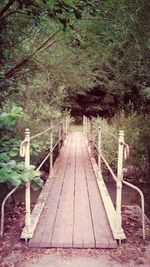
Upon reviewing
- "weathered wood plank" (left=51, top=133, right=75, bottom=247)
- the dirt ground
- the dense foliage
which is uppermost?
the dense foliage

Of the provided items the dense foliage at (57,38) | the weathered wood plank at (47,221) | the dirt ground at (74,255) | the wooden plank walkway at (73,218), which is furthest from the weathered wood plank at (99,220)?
the dense foliage at (57,38)

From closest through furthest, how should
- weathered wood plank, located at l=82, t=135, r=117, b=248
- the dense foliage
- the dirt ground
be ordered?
the dirt ground, weathered wood plank, located at l=82, t=135, r=117, b=248, the dense foliage

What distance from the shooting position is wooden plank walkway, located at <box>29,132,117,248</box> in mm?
4117

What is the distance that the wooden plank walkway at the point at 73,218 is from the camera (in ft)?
13.5

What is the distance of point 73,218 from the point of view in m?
4.94

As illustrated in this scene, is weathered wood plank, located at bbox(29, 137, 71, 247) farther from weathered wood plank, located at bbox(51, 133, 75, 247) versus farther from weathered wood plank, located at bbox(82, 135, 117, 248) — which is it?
weathered wood plank, located at bbox(82, 135, 117, 248)

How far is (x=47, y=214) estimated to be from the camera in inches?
201

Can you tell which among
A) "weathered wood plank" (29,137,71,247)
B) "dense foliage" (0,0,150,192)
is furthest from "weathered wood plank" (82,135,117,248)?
"dense foliage" (0,0,150,192)

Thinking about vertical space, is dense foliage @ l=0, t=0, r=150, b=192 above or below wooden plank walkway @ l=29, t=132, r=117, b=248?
above

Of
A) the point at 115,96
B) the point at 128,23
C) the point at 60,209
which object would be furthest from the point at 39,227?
the point at 115,96

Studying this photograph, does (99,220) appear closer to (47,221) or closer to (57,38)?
(47,221)

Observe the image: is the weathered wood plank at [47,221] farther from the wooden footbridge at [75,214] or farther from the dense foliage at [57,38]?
the dense foliage at [57,38]

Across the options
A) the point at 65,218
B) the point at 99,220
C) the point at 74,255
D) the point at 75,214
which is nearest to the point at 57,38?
the point at 75,214

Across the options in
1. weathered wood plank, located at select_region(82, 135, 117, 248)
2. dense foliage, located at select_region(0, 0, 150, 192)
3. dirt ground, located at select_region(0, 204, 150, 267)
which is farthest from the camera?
dense foliage, located at select_region(0, 0, 150, 192)
